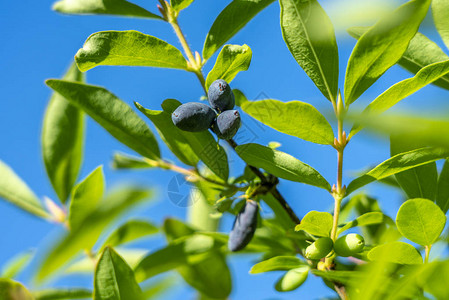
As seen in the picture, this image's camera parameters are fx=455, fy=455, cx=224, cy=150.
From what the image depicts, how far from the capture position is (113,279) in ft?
3.56

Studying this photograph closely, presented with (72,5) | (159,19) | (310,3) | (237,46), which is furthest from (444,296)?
(72,5)

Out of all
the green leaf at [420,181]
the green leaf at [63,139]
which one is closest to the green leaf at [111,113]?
the green leaf at [63,139]

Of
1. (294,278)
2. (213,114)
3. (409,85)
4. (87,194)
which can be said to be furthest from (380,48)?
(87,194)

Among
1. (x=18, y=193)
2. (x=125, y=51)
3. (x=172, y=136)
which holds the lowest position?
(x=18, y=193)

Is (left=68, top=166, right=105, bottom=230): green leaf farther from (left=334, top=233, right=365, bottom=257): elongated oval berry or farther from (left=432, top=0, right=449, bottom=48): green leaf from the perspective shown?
(left=432, top=0, right=449, bottom=48): green leaf

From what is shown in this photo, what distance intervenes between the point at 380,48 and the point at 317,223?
1.35 ft

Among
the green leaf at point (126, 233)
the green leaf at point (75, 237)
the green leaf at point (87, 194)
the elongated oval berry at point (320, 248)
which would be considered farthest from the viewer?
the green leaf at point (126, 233)

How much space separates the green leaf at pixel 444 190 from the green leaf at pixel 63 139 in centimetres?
111

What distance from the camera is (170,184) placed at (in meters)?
1.50

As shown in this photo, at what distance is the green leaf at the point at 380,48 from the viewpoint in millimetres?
861

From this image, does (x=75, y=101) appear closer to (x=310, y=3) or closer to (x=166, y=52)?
(x=166, y=52)

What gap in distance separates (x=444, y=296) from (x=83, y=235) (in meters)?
0.40

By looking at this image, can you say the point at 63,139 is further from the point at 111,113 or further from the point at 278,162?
the point at 278,162

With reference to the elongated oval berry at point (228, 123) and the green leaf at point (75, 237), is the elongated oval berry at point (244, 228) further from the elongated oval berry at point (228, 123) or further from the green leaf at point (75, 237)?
the green leaf at point (75, 237)
